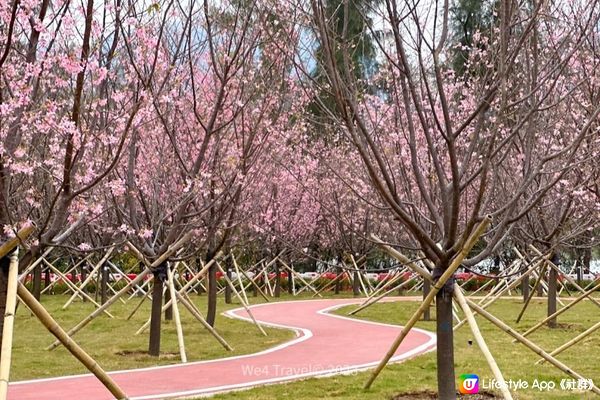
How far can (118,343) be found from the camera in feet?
42.6

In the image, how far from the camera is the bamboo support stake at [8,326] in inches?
228

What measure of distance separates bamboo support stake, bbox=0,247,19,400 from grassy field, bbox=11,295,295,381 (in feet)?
12.5

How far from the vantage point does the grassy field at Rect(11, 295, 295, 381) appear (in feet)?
34.9

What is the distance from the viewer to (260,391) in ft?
27.5

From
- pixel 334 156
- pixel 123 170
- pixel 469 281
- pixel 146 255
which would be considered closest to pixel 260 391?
pixel 146 255

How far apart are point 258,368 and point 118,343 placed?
12.5 ft

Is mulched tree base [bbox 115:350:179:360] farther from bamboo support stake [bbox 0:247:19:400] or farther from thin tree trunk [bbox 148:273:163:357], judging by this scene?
bamboo support stake [bbox 0:247:19:400]

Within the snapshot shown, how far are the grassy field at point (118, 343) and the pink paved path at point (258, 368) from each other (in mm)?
455

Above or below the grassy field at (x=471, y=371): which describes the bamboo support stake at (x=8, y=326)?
above

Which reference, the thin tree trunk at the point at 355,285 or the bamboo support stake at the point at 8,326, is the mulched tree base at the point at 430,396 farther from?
the thin tree trunk at the point at 355,285

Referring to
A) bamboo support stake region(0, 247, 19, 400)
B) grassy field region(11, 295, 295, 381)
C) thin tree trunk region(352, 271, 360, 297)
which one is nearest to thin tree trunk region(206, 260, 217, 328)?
grassy field region(11, 295, 295, 381)

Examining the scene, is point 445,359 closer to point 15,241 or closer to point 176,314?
point 15,241

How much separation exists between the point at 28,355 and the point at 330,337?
6.04m

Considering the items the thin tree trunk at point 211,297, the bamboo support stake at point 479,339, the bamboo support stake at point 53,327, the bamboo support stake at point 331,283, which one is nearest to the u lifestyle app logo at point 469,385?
the bamboo support stake at point 479,339
